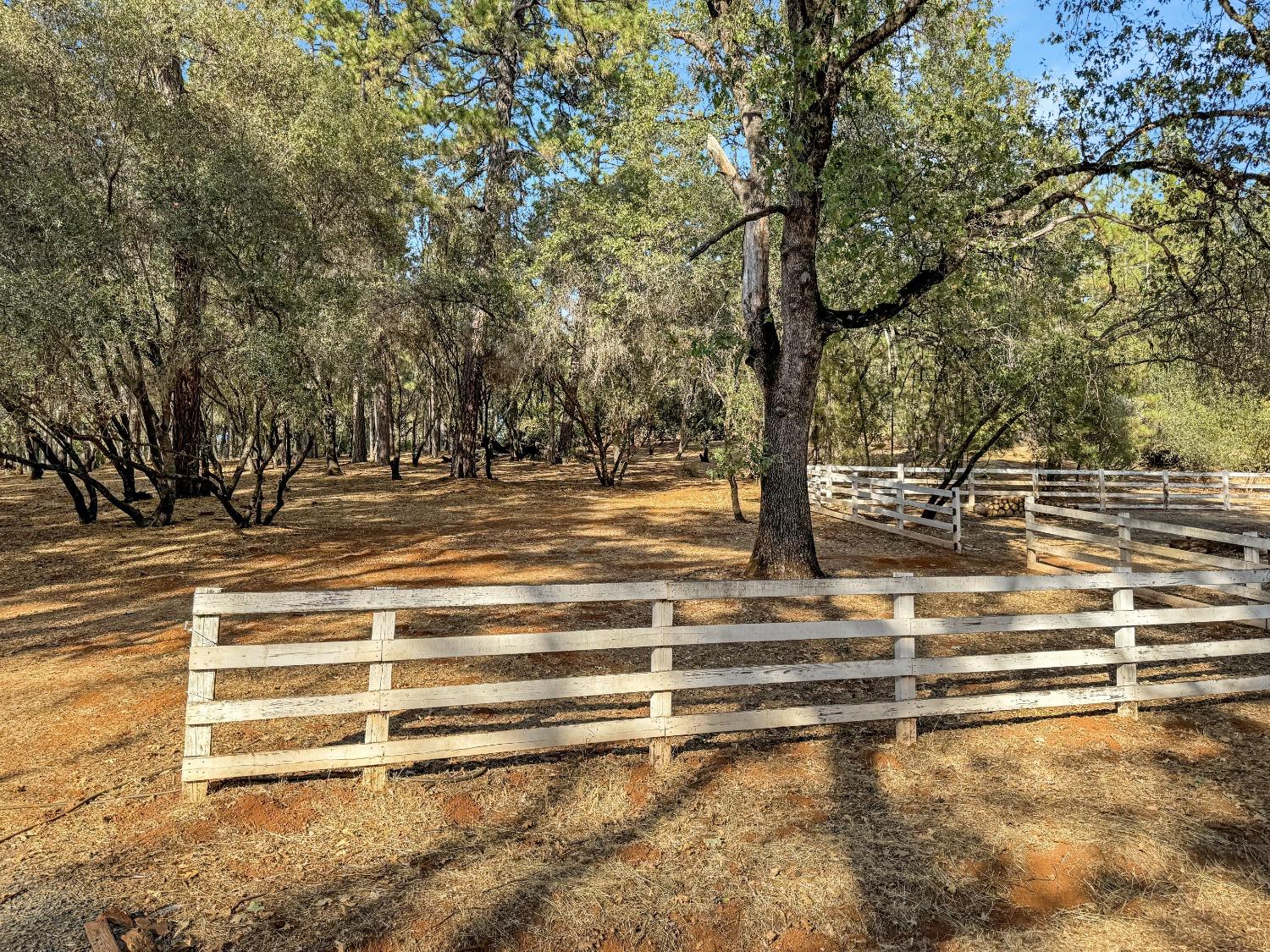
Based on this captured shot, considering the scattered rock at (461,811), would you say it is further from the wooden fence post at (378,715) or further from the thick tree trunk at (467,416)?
the thick tree trunk at (467,416)

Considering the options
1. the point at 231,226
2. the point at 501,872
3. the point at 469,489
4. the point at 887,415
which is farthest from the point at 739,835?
the point at 887,415

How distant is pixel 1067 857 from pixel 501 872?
3186 millimetres

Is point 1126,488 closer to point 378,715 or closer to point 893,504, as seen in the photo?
point 893,504

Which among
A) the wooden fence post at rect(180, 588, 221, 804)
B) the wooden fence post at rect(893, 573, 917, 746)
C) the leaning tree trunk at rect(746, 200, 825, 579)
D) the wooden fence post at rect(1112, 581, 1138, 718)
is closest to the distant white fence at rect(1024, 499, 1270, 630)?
the wooden fence post at rect(1112, 581, 1138, 718)

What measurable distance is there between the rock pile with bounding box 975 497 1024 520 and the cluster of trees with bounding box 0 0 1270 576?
7.35 feet

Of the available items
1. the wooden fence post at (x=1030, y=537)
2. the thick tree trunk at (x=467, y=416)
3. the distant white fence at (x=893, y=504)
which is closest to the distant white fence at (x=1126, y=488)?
the distant white fence at (x=893, y=504)

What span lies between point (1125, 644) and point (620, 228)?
14.9m

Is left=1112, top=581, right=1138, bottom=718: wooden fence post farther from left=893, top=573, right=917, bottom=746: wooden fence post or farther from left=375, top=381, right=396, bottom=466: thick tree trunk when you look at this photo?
left=375, top=381, right=396, bottom=466: thick tree trunk

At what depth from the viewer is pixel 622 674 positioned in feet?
17.2

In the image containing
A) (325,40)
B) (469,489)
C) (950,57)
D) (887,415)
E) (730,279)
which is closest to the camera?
(950,57)

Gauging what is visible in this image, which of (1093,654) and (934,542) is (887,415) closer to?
(934,542)

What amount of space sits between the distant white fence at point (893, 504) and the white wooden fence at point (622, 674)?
882 centimetres

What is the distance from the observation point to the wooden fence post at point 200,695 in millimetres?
4438

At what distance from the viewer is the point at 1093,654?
19.1 ft
